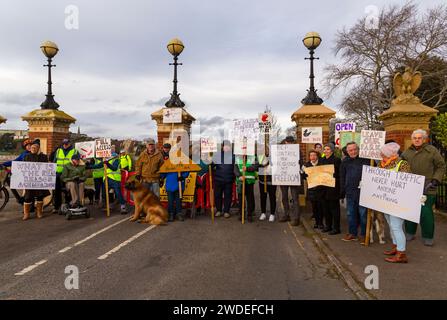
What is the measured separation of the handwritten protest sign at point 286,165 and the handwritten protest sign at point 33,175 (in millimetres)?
5969

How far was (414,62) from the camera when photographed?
1019 inches

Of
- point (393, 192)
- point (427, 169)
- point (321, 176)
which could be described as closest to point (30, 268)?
point (321, 176)

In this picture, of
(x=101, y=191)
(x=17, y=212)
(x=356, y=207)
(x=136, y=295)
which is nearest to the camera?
(x=136, y=295)

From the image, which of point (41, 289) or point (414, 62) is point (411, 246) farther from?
point (414, 62)

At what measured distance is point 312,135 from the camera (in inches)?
384

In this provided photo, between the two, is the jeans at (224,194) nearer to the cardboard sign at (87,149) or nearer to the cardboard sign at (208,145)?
the cardboard sign at (208,145)

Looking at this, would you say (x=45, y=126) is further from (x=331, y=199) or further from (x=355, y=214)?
(x=355, y=214)

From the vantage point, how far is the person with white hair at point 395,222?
5160 millimetres

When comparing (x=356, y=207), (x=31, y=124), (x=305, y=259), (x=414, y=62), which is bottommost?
(x=305, y=259)

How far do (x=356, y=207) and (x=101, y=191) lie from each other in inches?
314

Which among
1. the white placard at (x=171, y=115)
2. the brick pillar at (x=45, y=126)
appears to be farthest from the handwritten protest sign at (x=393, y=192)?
the brick pillar at (x=45, y=126)

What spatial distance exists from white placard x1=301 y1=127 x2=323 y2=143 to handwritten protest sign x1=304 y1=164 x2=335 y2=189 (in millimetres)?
2569

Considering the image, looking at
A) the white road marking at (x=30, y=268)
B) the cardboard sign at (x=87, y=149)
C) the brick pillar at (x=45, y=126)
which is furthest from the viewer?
the brick pillar at (x=45, y=126)

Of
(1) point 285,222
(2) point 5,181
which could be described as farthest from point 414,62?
(2) point 5,181
